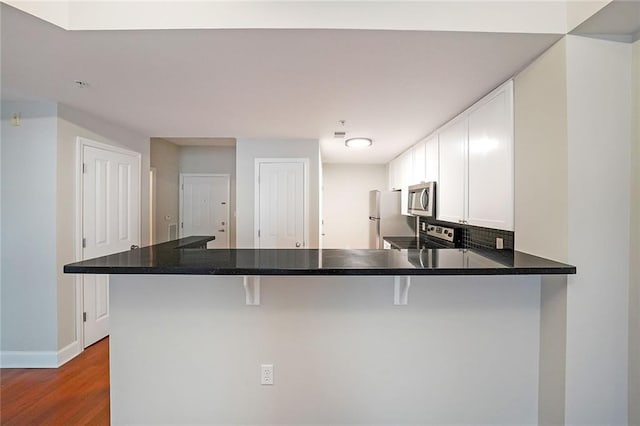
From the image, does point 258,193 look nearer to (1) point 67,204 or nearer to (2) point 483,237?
(1) point 67,204

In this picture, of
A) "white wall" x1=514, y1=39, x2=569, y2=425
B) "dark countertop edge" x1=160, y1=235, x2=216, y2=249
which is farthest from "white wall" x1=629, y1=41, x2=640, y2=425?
"dark countertop edge" x1=160, y1=235, x2=216, y2=249

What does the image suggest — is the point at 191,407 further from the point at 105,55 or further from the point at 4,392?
the point at 105,55

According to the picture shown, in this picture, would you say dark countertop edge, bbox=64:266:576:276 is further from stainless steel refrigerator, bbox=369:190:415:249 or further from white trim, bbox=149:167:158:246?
white trim, bbox=149:167:158:246

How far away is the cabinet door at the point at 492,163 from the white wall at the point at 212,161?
4.18m

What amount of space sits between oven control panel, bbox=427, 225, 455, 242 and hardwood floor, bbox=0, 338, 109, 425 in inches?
121

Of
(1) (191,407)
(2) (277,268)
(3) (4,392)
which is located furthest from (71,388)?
(2) (277,268)

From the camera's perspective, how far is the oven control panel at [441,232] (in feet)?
10.1

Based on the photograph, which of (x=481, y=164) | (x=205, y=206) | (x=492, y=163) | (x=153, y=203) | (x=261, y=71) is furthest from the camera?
(x=205, y=206)

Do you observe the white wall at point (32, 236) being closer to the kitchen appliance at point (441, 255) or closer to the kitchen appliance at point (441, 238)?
the kitchen appliance at point (441, 255)

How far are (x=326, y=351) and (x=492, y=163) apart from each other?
1577 mm

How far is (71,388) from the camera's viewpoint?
228cm

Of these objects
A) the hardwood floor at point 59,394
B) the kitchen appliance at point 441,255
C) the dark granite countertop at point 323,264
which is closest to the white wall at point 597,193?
the dark granite countertop at point 323,264

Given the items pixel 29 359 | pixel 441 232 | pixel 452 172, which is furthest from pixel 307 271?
pixel 29 359

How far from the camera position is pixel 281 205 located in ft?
12.9
